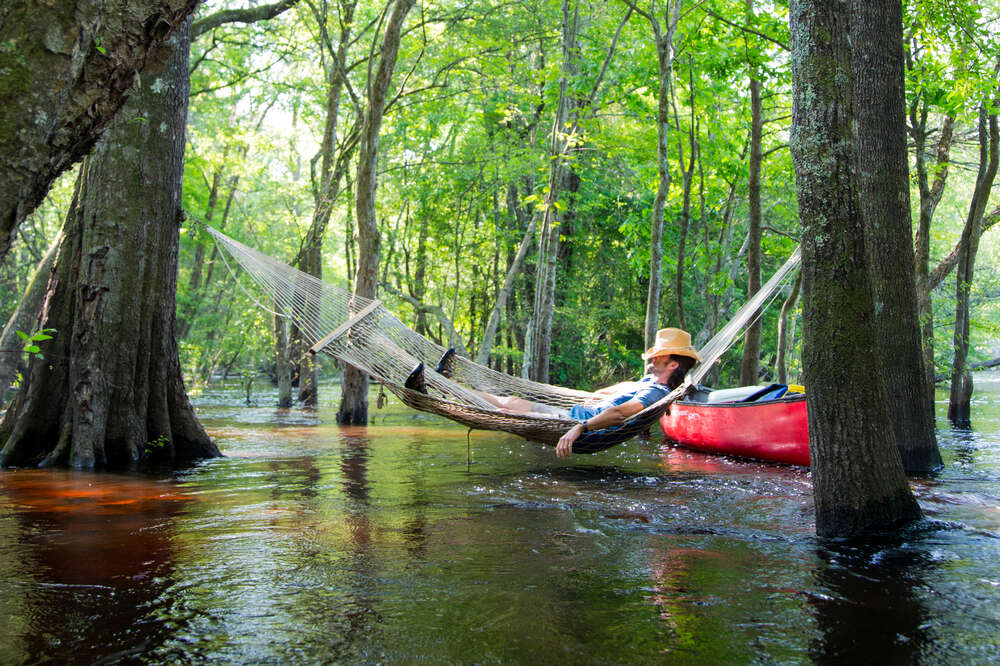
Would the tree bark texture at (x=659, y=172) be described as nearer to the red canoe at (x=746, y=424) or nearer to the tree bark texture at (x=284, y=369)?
the red canoe at (x=746, y=424)

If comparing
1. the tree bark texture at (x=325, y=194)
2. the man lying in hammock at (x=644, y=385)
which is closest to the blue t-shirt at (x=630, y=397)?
the man lying in hammock at (x=644, y=385)

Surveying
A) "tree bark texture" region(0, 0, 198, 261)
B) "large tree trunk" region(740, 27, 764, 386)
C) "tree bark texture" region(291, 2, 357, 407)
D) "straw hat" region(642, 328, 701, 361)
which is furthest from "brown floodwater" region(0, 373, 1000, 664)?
"tree bark texture" region(291, 2, 357, 407)

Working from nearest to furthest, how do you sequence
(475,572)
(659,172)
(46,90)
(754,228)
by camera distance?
(46,90)
(475,572)
(754,228)
(659,172)

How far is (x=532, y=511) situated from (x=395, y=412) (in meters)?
8.13

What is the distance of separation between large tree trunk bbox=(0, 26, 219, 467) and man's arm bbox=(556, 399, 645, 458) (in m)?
2.84

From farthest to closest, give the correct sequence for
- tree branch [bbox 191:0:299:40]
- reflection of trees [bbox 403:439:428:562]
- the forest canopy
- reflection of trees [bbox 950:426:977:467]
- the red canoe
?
the forest canopy, tree branch [bbox 191:0:299:40], reflection of trees [bbox 950:426:977:467], the red canoe, reflection of trees [bbox 403:439:428:562]

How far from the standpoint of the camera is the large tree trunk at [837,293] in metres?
3.00

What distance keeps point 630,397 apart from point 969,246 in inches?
241

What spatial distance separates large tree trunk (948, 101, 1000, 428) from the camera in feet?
27.0

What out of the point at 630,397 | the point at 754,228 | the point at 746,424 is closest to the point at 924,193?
the point at 754,228

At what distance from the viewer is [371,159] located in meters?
7.77

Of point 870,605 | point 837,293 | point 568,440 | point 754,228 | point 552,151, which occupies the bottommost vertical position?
point 870,605

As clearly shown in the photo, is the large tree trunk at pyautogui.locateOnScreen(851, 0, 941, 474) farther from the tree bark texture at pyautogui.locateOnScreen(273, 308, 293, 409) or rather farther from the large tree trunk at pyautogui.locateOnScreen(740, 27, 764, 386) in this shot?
the tree bark texture at pyautogui.locateOnScreen(273, 308, 293, 409)

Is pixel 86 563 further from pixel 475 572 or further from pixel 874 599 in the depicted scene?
pixel 874 599
